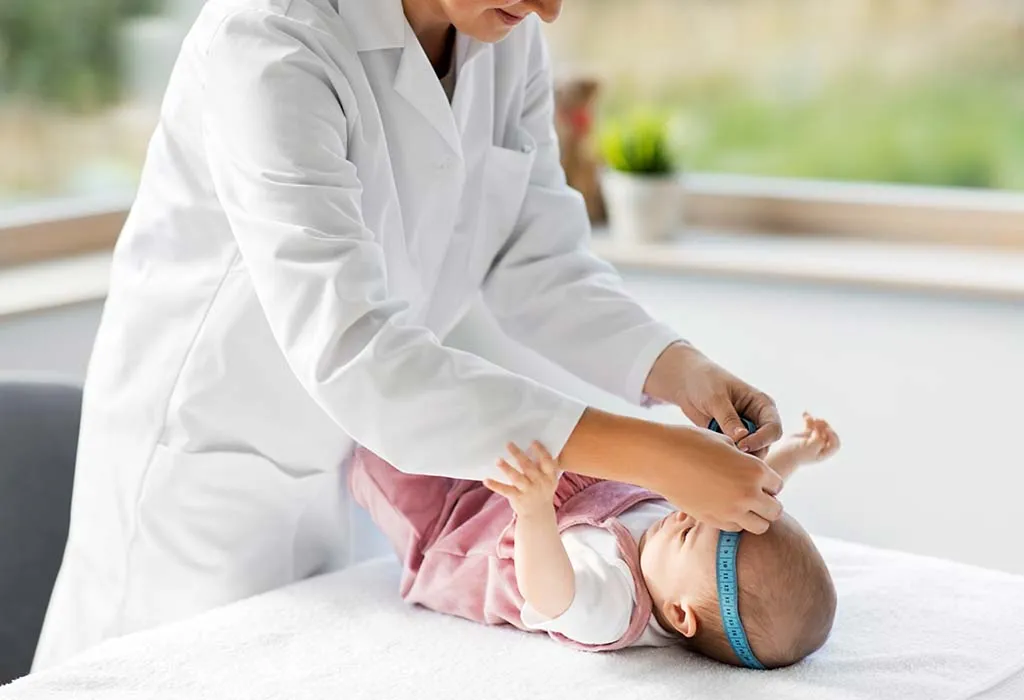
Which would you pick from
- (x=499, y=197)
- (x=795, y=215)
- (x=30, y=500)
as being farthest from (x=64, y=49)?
Answer: (x=795, y=215)

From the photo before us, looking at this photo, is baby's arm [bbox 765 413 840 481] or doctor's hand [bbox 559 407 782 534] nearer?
doctor's hand [bbox 559 407 782 534]

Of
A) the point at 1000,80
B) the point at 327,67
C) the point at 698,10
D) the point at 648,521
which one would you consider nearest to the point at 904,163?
the point at 1000,80

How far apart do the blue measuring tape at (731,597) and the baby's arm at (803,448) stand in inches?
6.4

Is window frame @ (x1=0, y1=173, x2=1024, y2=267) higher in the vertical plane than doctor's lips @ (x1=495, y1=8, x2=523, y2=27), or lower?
lower

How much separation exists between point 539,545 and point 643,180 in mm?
1412

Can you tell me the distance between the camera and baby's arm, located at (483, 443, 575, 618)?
1209 millimetres

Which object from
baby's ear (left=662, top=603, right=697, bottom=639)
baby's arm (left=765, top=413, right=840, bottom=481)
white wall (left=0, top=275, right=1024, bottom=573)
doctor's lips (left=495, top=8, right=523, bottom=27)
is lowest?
white wall (left=0, top=275, right=1024, bottom=573)

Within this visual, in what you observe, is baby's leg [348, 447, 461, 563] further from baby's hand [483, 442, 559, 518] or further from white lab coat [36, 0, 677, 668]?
baby's hand [483, 442, 559, 518]

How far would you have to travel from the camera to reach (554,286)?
5.33ft

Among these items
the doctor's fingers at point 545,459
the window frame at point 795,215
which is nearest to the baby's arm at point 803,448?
the doctor's fingers at point 545,459

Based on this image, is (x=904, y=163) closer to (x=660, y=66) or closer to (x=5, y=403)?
(x=660, y=66)

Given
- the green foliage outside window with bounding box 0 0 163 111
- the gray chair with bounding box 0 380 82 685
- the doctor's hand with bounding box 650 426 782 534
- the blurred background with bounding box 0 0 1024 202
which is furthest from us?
the blurred background with bounding box 0 0 1024 202

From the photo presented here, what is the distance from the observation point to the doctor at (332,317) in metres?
1.18

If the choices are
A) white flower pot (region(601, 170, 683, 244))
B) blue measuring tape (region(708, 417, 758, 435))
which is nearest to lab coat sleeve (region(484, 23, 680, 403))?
blue measuring tape (region(708, 417, 758, 435))
